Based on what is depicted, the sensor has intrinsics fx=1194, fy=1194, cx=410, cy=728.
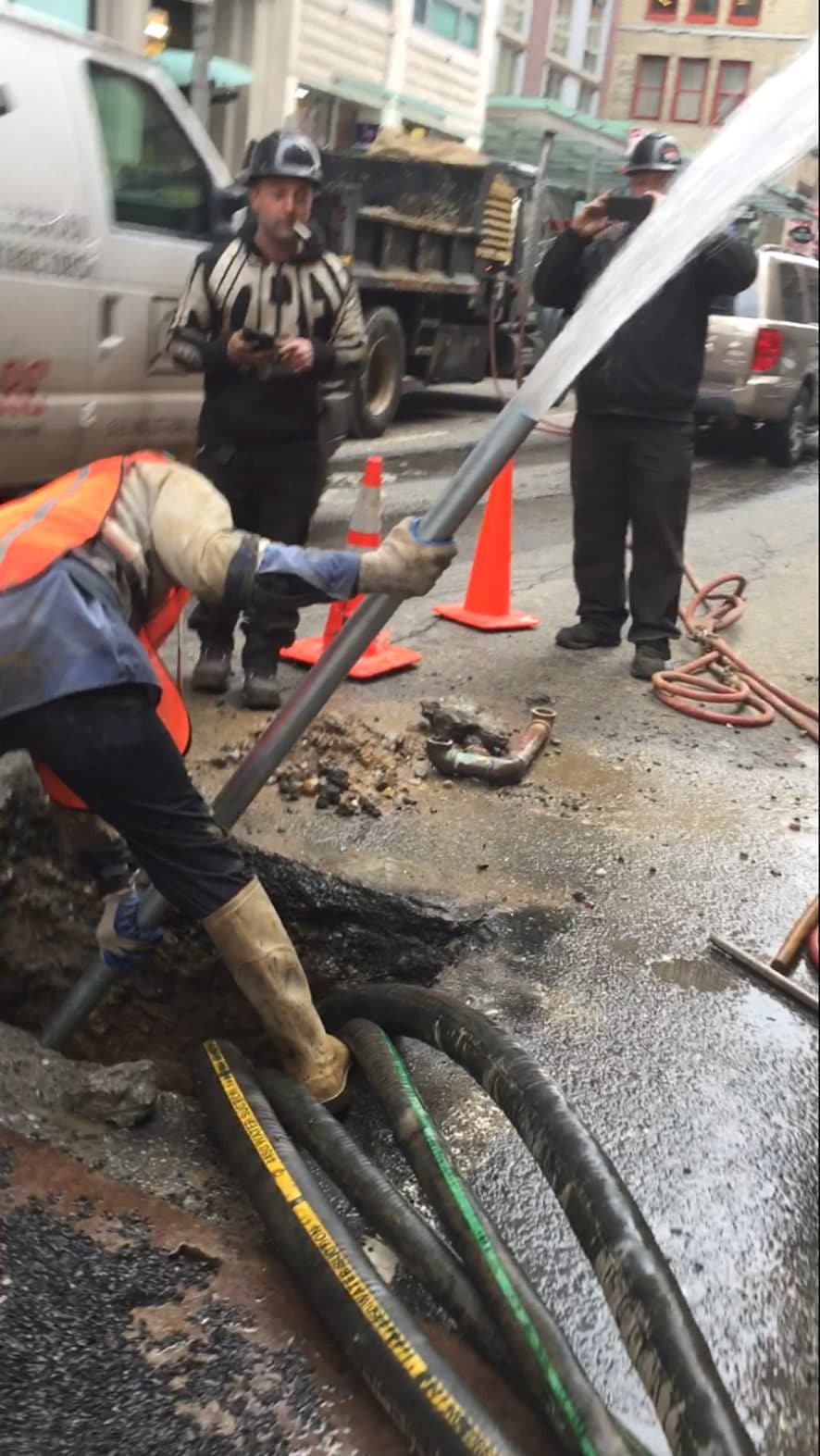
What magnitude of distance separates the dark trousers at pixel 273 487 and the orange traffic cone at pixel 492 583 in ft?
3.22

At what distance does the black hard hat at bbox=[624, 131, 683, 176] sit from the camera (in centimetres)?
213

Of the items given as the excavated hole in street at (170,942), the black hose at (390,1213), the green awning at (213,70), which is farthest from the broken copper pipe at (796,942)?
the green awning at (213,70)

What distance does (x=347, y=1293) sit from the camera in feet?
5.61

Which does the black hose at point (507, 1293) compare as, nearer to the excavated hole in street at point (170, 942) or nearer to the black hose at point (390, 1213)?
the black hose at point (390, 1213)

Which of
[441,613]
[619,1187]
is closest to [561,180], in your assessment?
[619,1187]

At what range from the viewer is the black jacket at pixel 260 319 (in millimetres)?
2828

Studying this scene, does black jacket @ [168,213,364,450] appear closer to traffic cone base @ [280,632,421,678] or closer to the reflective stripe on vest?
the reflective stripe on vest

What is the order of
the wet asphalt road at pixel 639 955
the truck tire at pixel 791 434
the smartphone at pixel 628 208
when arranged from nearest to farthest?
the wet asphalt road at pixel 639 955, the smartphone at pixel 628 208, the truck tire at pixel 791 434

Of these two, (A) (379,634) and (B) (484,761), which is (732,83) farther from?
(A) (379,634)

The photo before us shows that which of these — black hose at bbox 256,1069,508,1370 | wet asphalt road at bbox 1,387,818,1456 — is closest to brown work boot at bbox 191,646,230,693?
wet asphalt road at bbox 1,387,818,1456

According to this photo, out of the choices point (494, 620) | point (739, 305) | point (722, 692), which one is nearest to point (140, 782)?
point (494, 620)

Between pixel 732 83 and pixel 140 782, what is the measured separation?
1531 millimetres

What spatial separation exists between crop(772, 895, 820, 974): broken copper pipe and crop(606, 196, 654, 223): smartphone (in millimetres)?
1597

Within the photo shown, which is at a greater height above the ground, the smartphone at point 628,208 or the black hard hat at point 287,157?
the black hard hat at point 287,157
